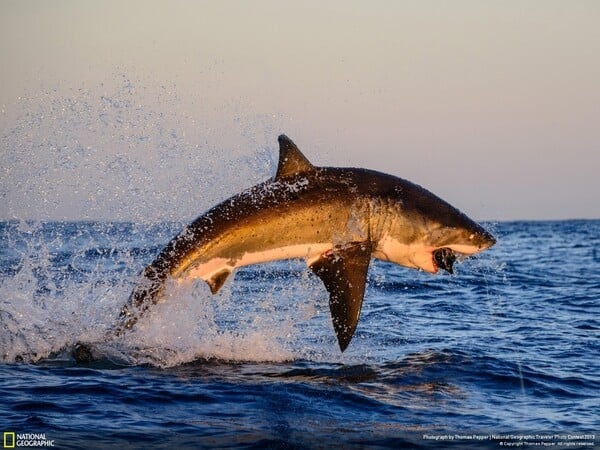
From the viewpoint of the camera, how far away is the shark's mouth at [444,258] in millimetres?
10547

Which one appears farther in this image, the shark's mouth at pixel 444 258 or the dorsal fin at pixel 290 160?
the shark's mouth at pixel 444 258

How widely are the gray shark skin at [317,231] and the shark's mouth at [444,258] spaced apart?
10 cm

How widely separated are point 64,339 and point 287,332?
3067mm

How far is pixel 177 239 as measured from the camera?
33.7 ft

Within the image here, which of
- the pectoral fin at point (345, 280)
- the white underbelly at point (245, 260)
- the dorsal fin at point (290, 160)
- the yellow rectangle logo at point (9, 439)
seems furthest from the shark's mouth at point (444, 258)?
the yellow rectangle logo at point (9, 439)

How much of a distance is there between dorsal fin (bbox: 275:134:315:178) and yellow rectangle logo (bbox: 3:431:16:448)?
4073 millimetres

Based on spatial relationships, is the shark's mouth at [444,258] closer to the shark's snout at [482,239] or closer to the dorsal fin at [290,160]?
the shark's snout at [482,239]

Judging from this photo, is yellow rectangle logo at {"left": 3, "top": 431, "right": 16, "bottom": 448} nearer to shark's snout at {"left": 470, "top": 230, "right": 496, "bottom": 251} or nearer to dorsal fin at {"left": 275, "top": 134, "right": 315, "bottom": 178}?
dorsal fin at {"left": 275, "top": 134, "right": 315, "bottom": 178}

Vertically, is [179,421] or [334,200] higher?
[334,200]

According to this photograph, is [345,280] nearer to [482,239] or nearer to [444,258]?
[444,258]

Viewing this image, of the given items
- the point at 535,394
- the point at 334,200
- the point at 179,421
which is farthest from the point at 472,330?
the point at 179,421

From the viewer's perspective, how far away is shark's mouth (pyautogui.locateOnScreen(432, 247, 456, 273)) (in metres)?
10.5

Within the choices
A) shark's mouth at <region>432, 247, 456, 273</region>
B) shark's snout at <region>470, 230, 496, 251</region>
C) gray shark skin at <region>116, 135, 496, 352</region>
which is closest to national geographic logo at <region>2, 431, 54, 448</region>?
gray shark skin at <region>116, 135, 496, 352</region>

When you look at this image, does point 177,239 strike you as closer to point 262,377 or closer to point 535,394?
point 262,377
